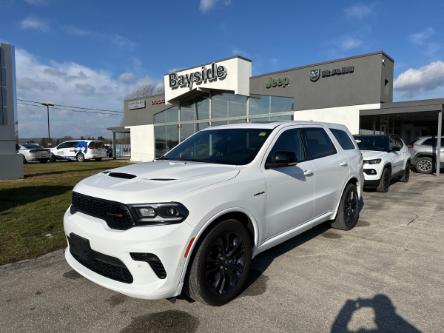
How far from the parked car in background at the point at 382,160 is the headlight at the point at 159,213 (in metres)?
7.73

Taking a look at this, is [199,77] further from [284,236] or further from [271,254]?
[284,236]

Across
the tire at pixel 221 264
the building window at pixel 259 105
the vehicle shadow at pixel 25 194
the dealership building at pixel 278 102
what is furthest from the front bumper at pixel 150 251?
the building window at pixel 259 105

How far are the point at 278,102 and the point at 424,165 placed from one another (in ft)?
26.8

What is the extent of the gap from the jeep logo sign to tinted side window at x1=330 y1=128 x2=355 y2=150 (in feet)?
43.8

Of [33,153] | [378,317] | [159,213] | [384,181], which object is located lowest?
[378,317]

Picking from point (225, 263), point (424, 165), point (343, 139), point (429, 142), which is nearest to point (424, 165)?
point (424, 165)

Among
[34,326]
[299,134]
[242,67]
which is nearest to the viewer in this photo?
[34,326]

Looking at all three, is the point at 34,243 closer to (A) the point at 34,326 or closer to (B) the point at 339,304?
(A) the point at 34,326

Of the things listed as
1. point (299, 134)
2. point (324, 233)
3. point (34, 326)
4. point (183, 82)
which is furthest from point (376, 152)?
point (183, 82)

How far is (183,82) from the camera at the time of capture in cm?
2433

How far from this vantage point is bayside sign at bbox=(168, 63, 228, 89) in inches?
848

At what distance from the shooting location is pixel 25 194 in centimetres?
941

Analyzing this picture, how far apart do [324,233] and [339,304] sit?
7.78ft

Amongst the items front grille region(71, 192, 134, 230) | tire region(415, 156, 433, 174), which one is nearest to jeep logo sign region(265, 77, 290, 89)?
tire region(415, 156, 433, 174)
